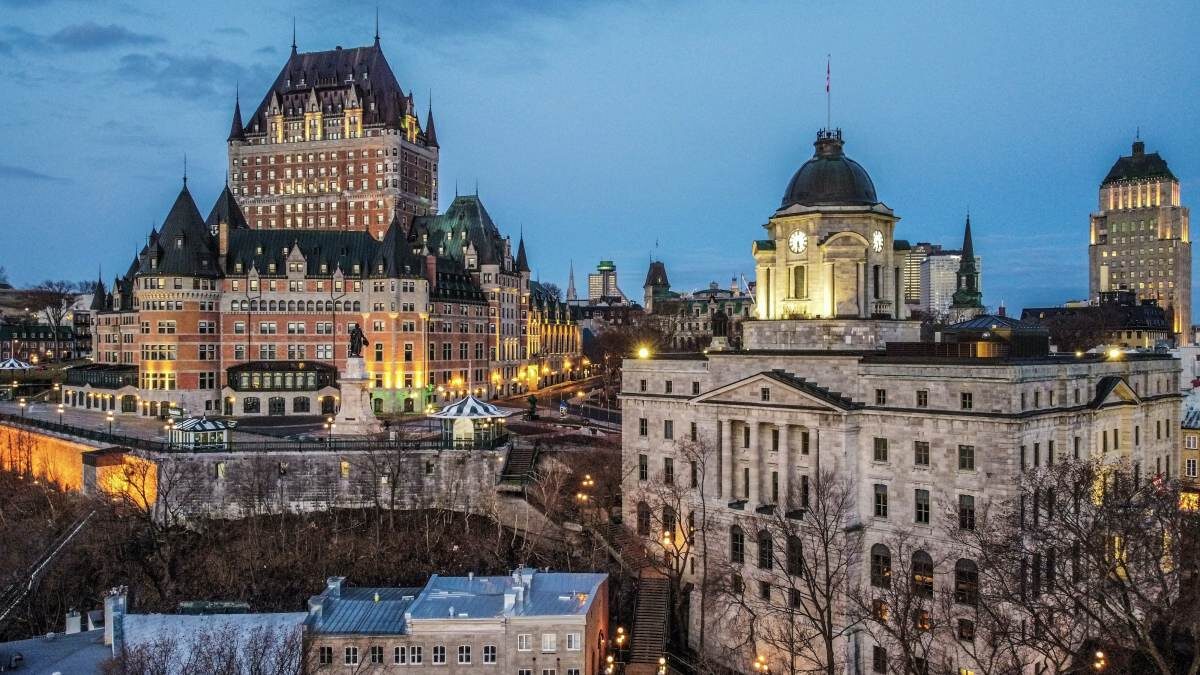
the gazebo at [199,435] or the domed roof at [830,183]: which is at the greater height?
the domed roof at [830,183]

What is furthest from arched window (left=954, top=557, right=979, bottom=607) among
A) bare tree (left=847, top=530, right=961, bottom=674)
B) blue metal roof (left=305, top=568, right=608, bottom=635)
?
blue metal roof (left=305, top=568, right=608, bottom=635)

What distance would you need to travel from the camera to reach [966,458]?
45.8 metres

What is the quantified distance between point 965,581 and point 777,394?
528 inches

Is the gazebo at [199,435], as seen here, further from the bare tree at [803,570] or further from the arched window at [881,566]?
the arched window at [881,566]

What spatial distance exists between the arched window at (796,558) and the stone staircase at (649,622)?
771 cm

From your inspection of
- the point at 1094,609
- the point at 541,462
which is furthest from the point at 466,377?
the point at 1094,609

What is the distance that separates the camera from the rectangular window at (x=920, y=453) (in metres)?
47.4

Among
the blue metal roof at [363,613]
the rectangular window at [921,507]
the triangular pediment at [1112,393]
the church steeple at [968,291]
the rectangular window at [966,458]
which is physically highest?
the church steeple at [968,291]

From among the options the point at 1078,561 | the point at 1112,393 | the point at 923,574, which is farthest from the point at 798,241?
the point at 1078,561

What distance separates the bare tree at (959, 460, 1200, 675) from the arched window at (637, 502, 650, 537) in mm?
21328

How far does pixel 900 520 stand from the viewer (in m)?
48.2

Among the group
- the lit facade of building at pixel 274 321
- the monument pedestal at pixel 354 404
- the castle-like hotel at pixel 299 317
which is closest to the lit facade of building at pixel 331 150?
the castle-like hotel at pixel 299 317

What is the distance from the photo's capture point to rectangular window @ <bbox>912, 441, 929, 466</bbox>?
47.4 metres

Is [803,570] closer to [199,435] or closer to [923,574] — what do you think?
[923,574]
